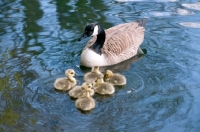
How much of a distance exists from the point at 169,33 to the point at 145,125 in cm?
342

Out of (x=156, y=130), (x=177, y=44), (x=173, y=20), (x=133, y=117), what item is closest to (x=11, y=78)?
(x=133, y=117)

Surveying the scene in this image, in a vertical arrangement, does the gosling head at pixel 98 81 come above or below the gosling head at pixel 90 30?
below

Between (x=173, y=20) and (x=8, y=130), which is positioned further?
(x=173, y=20)

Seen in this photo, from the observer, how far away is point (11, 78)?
231 inches

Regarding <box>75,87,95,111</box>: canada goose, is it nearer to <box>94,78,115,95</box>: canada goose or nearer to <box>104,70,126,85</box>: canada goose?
<box>94,78,115,95</box>: canada goose

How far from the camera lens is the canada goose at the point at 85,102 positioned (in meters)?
4.84

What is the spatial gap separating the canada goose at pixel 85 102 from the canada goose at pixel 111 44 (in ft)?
4.35

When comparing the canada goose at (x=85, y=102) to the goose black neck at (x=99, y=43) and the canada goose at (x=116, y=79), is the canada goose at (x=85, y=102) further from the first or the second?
the goose black neck at (x=99, y=43)

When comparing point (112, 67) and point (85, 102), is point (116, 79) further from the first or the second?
point (112, 67)

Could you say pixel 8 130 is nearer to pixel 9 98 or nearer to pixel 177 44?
pixel 9 98

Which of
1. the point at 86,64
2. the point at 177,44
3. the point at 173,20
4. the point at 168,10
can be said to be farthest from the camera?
the point at 168,10

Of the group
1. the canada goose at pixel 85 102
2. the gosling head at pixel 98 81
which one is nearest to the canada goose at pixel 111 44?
the gosling head at pixel 98 81

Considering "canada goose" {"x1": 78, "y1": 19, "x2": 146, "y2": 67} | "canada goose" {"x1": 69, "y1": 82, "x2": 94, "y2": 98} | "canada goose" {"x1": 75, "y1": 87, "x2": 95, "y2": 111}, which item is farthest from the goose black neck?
"canada goose" {"x1": 75, "y1": 87, "x2": 95, "y2": 111}

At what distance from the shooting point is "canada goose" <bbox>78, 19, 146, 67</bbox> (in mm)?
6402
